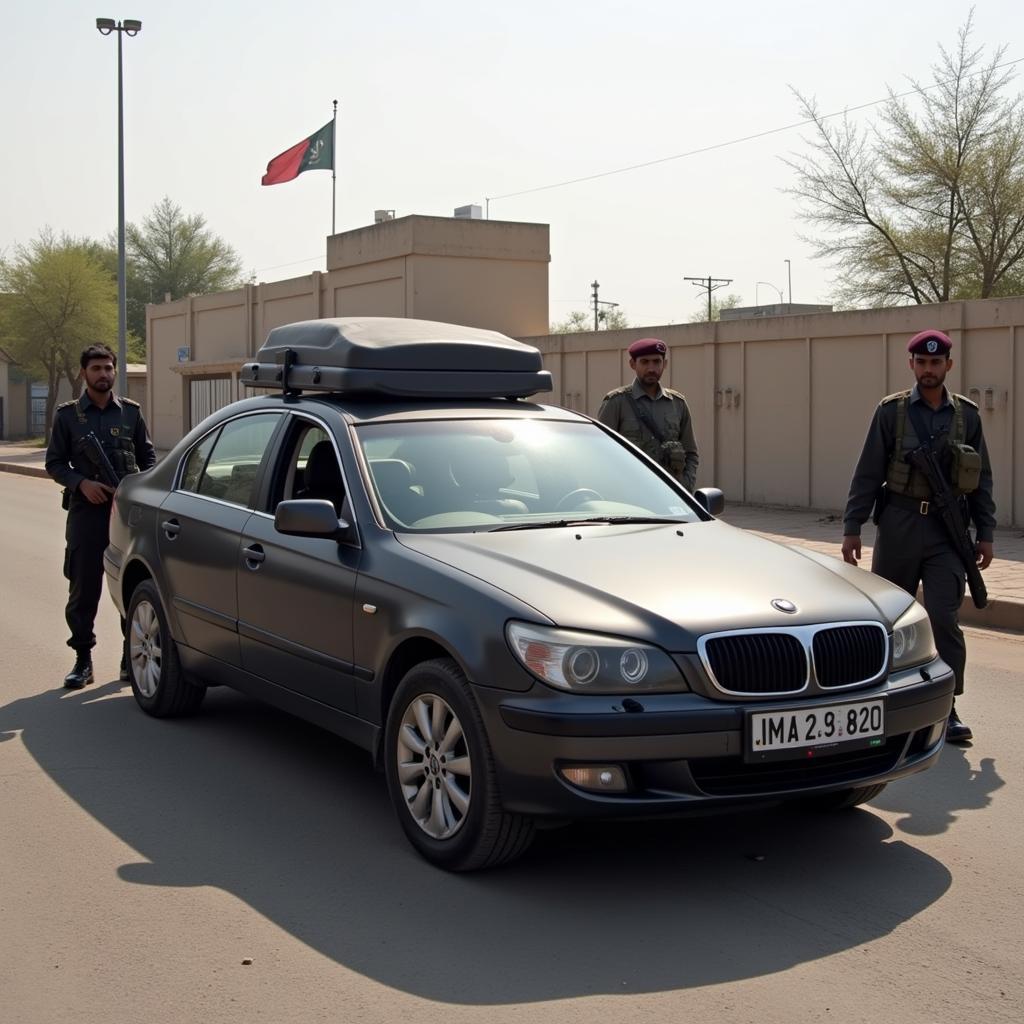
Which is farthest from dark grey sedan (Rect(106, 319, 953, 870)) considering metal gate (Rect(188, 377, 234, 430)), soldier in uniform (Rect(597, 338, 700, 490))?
metal gate (Rect(188, 377, 234, 430))

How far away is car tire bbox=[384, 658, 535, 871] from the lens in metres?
4.64

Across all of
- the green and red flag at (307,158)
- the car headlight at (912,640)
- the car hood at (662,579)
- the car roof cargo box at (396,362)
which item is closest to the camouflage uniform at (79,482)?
the car roof cargo box at (396,362)

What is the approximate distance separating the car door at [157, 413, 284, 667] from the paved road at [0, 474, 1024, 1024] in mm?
590

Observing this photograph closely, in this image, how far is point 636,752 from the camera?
440 centimetres

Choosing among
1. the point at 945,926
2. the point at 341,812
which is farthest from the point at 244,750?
the point at 945,926

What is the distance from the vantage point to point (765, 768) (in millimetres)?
4582

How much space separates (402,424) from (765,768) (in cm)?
225

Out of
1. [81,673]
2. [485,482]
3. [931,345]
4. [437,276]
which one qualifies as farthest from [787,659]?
[437,276]

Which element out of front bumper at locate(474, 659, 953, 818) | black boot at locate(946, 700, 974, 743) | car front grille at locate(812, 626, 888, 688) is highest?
car front grille at locate(812, 626, 888, 688)

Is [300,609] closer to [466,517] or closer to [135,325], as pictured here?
[466,517]

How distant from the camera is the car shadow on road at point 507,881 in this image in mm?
4086

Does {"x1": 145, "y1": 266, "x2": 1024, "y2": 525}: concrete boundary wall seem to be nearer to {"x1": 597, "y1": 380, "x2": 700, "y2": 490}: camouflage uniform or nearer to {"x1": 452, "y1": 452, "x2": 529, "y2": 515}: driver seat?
{"x1": 597, "y1": 380, "x2": 700, "y2": 490}: camouflage uniform

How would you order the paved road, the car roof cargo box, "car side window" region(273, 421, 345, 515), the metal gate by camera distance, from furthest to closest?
the metal gate < the car roof cargo box < "car side window" region(273, 421, 345, 515) < the paved road

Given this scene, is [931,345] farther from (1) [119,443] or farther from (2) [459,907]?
(1) [119,443]
